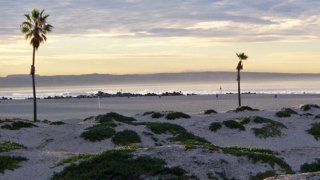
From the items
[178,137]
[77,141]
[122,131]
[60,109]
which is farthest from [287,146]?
[60,109]

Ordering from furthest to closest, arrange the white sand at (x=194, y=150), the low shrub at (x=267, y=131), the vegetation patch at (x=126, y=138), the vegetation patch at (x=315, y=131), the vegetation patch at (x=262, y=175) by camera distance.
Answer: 1. the vegetation patch at (x=315, y=131)
2. the low shrub at (x=267, y=131)
3. the vegetation patch at (x=126, y=138)
4. the white sand at (x=194, y=150)
5. the vegetation patch at (x=262, y=175)

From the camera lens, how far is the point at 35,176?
2295cm

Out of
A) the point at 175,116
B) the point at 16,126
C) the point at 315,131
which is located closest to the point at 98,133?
the point at 16,126

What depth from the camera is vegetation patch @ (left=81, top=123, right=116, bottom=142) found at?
1433 inches

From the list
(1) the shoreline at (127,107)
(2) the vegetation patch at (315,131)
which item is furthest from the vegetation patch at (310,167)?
(1) the shoreline at (127,107)

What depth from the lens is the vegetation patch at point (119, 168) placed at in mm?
21203

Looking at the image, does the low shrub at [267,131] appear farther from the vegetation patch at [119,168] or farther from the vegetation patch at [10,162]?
the vegetation patch at [10,162]

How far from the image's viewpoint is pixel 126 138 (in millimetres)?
36656

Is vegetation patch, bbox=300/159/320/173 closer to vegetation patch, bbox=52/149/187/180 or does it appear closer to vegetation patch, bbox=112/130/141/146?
vegetation patch, bbox=52/149/187/180

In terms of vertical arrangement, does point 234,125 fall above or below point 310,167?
above

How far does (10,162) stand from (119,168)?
20.5 feet

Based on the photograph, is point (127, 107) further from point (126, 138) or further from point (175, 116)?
point (126, 138)

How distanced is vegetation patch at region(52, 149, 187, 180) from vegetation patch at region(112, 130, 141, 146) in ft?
39.3

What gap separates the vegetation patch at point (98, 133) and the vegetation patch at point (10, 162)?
10514 millimetres
